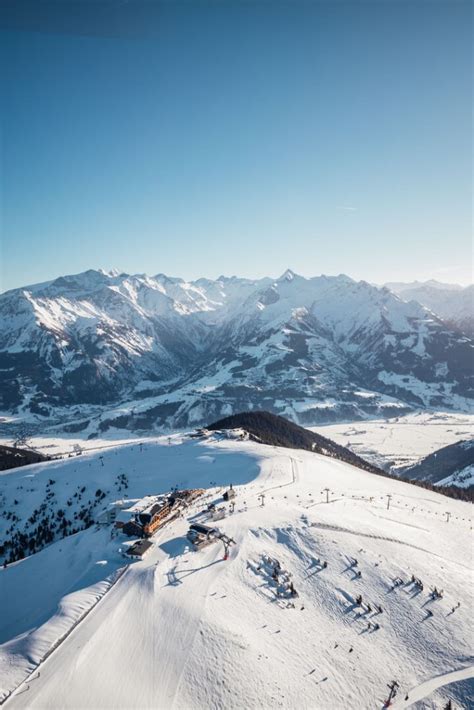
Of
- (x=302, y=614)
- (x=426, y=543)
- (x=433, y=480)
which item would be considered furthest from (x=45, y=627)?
(x=433, y=480)

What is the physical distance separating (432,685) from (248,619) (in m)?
11.3

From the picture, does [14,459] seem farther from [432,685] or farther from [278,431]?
[432,685]

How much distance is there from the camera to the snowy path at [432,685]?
871 inches

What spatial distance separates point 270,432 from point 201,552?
11646 centimetres

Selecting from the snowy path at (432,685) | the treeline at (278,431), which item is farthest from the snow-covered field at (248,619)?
the treeline at (278,431)

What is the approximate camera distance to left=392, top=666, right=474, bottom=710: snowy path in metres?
22.1

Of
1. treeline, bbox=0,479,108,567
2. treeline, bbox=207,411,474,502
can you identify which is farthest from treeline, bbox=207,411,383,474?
treeline, bbox=0,479,108,567

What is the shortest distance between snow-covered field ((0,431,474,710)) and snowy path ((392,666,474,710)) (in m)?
0.07

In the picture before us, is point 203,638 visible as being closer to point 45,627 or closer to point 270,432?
point 45,627

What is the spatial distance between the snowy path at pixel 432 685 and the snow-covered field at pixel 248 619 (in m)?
0.07

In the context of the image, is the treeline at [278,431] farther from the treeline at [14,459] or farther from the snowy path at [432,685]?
the snowy path at [432,685]

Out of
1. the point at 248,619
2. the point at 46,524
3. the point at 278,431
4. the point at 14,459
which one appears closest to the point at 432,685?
the point at 248,619

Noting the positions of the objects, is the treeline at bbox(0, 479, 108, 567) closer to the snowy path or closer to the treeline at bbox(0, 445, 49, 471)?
the snowy path

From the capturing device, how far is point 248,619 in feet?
84.7
